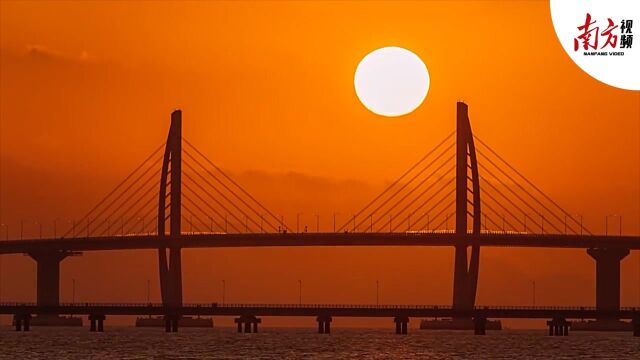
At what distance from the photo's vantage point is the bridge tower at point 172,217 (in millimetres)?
175250

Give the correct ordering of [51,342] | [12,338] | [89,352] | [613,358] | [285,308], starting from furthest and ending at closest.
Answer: [285,308] < [12,338] < [51,342] < [89,352] < [613,358]

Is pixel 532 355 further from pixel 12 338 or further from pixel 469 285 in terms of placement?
pixel 12 338

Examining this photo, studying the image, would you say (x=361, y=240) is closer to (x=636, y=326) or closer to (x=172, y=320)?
(x=172, y=320)

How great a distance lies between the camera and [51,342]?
541 feet

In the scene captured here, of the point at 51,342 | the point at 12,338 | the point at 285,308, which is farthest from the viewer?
the point at 285,308

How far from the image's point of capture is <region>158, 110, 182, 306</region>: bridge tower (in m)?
175

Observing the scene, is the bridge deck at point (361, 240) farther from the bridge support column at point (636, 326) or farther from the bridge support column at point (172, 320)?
the bridge support column at point (172, 320)

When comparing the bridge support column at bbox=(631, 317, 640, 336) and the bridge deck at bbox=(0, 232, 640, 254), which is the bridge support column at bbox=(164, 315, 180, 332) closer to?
the bridge deck at bbox=(0, 232, 640, 254)

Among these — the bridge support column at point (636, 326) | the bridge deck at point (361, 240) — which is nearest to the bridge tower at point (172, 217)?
the bridge deck at point (361, 240)

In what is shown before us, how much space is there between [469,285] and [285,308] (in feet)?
86.4

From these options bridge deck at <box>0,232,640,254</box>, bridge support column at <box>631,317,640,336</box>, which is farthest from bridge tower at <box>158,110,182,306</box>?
bridge support column at <box>631,317,640,336</box>

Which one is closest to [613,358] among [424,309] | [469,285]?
[469,285]

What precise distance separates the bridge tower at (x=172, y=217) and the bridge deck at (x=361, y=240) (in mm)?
1283

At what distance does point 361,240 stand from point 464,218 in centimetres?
1115
